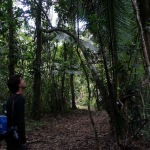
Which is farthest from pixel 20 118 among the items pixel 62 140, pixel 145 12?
pixel 62 140

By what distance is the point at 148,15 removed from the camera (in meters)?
4.79

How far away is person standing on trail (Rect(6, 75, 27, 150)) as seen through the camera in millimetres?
3973

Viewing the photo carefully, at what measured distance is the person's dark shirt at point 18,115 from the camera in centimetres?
397

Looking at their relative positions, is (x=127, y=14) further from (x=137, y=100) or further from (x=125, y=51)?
(x=137, y=100)

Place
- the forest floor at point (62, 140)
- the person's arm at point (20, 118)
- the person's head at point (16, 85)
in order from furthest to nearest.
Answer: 1. the forest floor at point (62, 140)
2. the person's head at point (16, 85)
3. the person's arm at point (20, 118)

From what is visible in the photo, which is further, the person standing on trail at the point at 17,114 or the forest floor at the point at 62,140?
the forest floor at the point at 62,140

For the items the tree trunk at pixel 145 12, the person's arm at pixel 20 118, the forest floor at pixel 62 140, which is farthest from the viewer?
the forest floor at pixel 62 140

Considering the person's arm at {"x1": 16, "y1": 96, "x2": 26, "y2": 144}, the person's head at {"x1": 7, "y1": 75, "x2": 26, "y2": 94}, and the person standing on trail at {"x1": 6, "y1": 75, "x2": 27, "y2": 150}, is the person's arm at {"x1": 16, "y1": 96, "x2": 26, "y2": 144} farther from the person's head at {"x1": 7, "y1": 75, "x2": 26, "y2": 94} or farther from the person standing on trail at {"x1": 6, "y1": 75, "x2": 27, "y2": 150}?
the person's head at {"x1": 7, "y1": 75, "x2": 26, "y2": 94}

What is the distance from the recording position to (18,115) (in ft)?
13.0

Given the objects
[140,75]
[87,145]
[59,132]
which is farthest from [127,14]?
[59,132]

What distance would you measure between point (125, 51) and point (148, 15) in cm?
128

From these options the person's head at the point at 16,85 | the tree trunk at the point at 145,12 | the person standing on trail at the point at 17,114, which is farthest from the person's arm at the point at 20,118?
the tree trunk at the point at 145,12

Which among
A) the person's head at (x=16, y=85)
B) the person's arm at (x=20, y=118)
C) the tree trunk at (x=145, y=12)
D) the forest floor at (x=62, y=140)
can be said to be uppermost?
the tree trunk at (x=145, y=12)

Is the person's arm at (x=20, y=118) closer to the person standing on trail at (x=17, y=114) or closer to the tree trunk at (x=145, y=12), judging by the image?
the person standing on trail at (x=17, y=114)
